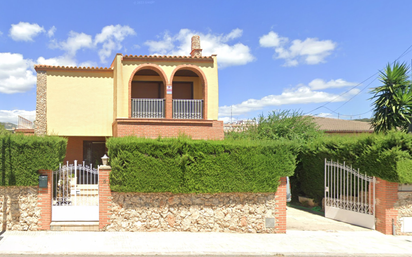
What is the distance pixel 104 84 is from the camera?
17906 mm

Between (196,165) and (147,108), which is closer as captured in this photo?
(196,165)

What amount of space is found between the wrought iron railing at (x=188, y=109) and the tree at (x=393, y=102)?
993 centimetres

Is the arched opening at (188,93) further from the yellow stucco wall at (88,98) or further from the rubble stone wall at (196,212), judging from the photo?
the rubble stone wall at (196,212)

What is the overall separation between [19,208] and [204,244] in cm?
582

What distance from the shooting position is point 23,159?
10000mm

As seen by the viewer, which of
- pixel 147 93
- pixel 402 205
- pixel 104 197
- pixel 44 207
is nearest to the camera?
pixel 44 207

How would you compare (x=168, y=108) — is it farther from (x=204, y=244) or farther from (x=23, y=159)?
(x=204, y=244)

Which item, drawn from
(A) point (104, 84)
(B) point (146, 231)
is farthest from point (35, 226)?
(A) point (104, 84)

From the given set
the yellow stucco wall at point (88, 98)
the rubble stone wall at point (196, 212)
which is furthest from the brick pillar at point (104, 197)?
the yellow stucco wall at point (88, 98)

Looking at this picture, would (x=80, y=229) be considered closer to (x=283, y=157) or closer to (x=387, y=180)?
(x=283, y=157)

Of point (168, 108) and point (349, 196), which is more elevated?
point (168, 108)

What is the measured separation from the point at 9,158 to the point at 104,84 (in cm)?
863

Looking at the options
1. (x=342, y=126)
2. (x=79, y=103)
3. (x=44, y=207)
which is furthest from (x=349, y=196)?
(x=342, y=126)

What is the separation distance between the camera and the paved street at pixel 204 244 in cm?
844
